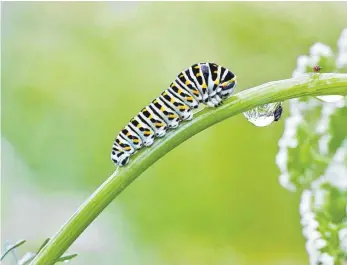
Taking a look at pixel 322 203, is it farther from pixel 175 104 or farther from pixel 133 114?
pixel 133 114

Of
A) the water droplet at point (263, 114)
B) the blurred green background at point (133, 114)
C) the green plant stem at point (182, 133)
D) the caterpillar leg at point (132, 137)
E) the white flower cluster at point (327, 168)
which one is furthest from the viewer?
the blurred green background at point (133, 114)

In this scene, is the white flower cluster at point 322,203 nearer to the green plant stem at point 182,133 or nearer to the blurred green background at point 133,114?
the green plant stem at point 182,133

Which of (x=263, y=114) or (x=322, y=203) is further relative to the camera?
(x=322, y=203)

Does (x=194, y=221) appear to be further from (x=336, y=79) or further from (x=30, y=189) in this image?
(x=336, y=79)

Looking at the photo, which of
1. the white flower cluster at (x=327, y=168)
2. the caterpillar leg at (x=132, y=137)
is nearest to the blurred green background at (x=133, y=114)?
the white flower cluster at (x=327, y=168)

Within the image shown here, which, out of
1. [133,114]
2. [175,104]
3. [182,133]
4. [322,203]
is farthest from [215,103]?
[133,114]

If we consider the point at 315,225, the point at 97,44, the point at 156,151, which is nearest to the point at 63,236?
the point at 156,151
